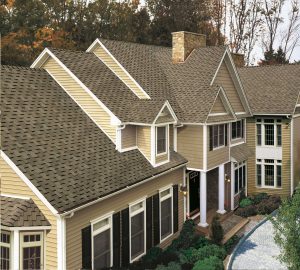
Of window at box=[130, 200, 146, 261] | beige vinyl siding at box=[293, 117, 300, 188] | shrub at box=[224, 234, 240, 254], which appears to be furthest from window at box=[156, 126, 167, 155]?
beige vinyl siding at box=[293, 117, 300, 188]

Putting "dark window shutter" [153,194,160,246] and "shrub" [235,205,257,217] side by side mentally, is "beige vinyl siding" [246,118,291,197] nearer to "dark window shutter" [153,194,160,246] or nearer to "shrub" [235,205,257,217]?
"shrub" [235,205,257,217]

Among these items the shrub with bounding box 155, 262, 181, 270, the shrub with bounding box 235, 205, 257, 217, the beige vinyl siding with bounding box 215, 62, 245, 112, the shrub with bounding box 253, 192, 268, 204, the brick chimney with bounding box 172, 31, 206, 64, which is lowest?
the shrub with bounding box 155, 262, 181, 270

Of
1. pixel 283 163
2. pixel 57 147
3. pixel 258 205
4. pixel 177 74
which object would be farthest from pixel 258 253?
pixel 177 74

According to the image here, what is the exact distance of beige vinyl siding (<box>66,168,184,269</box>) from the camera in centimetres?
1233

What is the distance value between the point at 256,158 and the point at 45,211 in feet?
64.6

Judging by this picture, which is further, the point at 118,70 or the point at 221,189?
the point at 221,189

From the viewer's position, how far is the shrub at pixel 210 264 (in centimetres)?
1484

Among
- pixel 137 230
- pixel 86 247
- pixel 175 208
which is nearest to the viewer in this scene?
pixel 86 247

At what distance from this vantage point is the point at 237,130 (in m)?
26.9

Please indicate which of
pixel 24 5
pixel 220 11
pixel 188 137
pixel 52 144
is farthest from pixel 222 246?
pixel 220 11

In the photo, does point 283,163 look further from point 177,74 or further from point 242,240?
point 177,74

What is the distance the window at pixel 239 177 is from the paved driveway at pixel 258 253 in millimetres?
4918

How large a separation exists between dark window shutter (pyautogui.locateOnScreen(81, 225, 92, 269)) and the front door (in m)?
10.7

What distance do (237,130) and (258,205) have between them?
5.24 m
